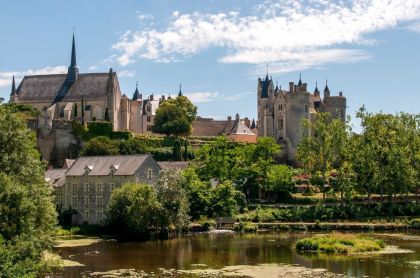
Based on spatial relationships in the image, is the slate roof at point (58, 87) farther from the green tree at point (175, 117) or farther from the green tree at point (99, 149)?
the green tree at point (99, 149)

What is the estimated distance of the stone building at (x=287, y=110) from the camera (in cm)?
10969

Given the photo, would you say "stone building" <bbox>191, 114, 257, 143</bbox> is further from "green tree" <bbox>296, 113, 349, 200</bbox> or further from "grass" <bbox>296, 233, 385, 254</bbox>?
"grass" <bbox>296, 233, 385, 254</bbox>

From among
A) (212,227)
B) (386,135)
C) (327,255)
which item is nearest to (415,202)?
(386,135)

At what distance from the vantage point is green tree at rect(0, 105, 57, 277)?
3203 centimetres

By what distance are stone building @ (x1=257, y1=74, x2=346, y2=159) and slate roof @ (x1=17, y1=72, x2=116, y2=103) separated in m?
27.7

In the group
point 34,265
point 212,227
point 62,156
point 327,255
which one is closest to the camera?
point 34,265

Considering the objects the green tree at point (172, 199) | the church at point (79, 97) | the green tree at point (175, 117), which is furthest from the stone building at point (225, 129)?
the green tree at point (172, 199)

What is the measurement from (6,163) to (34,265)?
8744 millimetres

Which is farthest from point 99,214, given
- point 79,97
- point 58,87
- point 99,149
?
point 58,87

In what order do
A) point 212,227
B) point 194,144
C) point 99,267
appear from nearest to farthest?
1. point 99,267
2. point 212,227
3. point 194,144

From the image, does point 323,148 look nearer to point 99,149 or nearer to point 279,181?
point 279,181

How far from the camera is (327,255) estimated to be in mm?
47688

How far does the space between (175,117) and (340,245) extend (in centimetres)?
6228

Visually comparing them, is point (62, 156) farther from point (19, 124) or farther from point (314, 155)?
point (19, 124)
